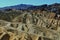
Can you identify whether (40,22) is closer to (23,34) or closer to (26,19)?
(26,19)

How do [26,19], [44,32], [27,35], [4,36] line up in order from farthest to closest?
1. [26,19]
2. [44,32]
3. [27,35]
4. [4,36]

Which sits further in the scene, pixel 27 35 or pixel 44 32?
pixel 44 32

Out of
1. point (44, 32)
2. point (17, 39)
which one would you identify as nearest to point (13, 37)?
point (17, 39)

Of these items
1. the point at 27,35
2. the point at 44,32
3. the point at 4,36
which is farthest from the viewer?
the point at 44,32

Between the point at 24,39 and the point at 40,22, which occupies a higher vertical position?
the point at 24,39

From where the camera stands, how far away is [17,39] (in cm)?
2603

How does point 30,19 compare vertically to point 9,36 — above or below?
below

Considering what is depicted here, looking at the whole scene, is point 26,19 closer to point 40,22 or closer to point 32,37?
point 40,22

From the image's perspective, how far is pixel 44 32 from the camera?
39688 millimetres

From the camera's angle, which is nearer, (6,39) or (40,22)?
(6,39)

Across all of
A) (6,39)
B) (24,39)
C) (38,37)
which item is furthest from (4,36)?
(38,37)

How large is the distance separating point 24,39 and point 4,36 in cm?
242

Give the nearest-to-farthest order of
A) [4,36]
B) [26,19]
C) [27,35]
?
[4,36] → [27,35] → [26,19]

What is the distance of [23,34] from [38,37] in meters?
1.96
